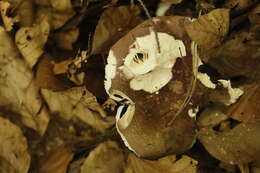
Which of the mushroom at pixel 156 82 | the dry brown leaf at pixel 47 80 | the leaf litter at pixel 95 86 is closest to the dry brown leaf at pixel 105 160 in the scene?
the leaf litter at pixel 95 86

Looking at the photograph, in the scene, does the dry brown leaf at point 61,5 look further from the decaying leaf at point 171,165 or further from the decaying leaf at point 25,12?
the decaying leaf at point 171,165

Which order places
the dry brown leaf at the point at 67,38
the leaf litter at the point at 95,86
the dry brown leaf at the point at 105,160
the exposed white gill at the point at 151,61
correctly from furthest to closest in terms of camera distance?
the dry brown leaf at the point at 67,38
the dry brown leaf at the point at 105,160
the leaf litter at the point at 95,86
the exposed white gill at the point at 151,61

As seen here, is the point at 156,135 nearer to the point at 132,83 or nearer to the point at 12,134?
the point at 132,83

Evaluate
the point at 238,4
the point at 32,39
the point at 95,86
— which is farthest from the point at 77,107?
the point at 238,4

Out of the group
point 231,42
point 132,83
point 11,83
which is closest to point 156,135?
point 132,83

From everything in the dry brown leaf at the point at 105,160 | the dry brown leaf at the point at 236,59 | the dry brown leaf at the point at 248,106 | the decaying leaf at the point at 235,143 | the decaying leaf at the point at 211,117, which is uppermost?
the dry brown leaf at the point at 236,59

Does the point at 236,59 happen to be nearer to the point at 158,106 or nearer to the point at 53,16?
the point at 158,106

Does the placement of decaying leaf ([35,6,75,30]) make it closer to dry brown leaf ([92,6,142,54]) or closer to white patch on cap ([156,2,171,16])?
dry brown leaf ([92,6,142,54])
